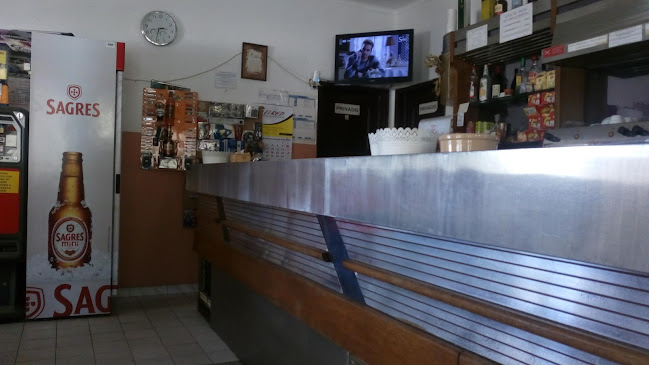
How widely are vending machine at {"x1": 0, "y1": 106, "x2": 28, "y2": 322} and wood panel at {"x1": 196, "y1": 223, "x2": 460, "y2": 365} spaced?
2.01 meters

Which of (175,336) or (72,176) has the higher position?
(72,176)

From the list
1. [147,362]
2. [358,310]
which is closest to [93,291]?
[147,362]

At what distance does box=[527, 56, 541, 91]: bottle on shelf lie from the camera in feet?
12.2

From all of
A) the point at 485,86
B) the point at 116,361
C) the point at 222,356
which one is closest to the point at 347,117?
the point at 485,86

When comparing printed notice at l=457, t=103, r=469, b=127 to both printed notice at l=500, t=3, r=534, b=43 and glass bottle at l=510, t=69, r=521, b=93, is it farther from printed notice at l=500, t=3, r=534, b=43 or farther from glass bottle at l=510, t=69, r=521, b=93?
printed notice at l=500, t=3, r=534, b=43

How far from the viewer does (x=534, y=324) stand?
990 mm

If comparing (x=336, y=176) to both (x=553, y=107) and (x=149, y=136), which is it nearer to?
(x=553, y=107)

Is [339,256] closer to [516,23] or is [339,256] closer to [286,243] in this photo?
[286,243]

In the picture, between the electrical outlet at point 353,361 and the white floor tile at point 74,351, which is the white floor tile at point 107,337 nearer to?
the white floor tile at point 74,351

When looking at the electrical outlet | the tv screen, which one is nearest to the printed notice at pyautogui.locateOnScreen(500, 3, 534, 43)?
the tv screen

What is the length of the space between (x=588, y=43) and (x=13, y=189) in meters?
3.81

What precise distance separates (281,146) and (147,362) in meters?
2.67

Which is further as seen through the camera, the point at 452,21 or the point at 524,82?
the point at 452,21

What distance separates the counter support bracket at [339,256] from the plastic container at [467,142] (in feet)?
1.73
